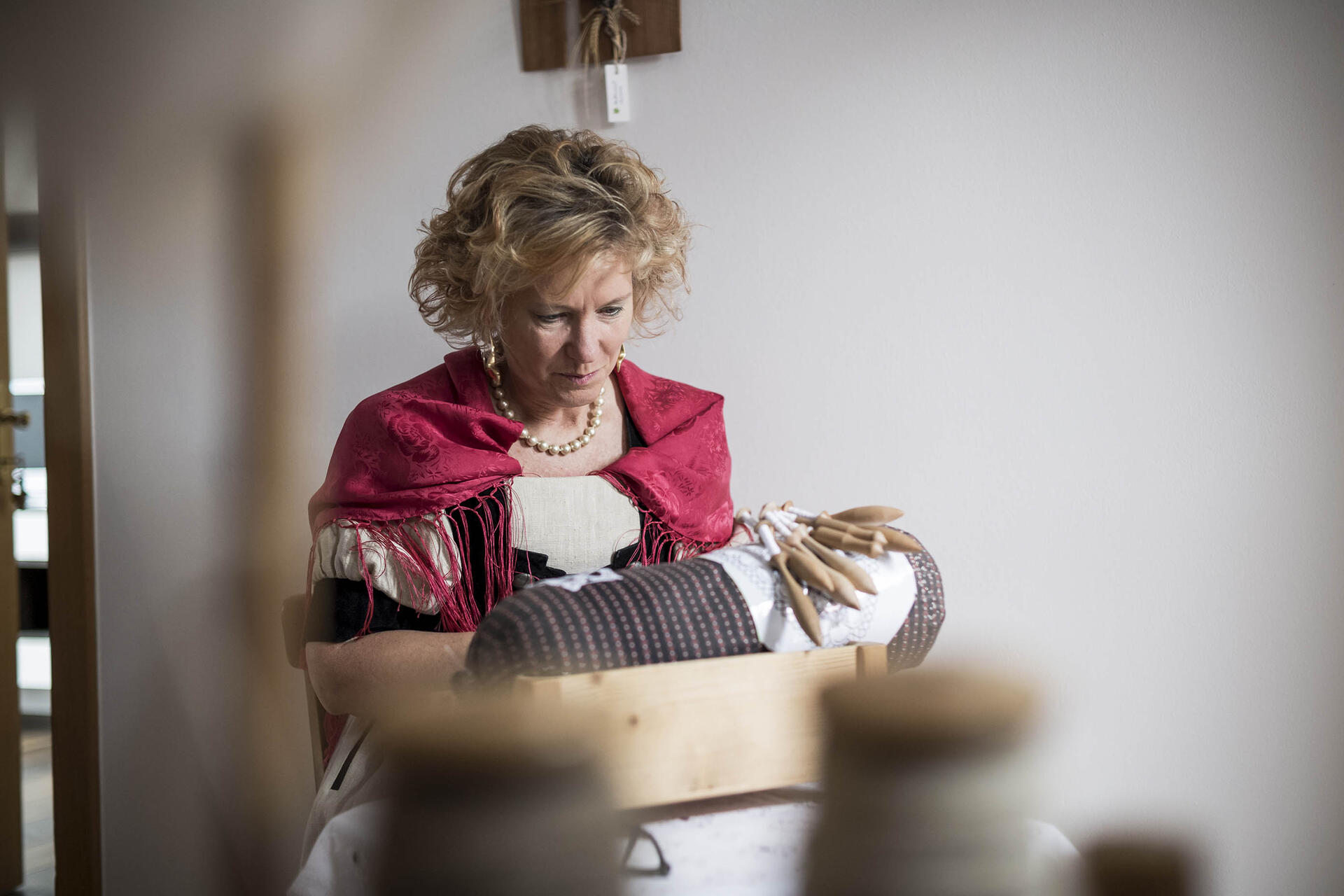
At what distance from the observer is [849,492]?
0.99 m

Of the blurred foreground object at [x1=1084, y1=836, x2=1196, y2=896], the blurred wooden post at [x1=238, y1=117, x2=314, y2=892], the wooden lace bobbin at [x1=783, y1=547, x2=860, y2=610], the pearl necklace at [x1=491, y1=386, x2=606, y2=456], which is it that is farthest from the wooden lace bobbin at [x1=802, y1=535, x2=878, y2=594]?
the pearl necklace at [x1=491, y1=386, x2=606, y2=456]

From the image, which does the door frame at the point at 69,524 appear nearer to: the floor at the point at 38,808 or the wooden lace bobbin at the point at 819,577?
the floor at the point at 38,808

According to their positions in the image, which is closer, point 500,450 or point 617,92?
point 500,450

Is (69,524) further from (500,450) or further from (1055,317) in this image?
(1055,317)

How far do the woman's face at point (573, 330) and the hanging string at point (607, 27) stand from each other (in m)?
0.37

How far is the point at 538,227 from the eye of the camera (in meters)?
0.68

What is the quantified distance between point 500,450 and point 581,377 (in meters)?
0.10

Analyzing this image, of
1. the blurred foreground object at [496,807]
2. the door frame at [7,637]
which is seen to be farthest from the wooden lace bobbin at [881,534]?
the door frame at [7,637]

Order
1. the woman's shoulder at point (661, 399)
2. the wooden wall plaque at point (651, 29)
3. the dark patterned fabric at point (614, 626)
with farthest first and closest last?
the wooden wall plaque at point (651, 29) → the woman's shoulder at point (661, 399) → the dark patterned fabric at point (614, 626)

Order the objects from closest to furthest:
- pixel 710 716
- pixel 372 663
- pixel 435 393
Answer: pixel 710 716, pixel 372 663, pixel 435 393

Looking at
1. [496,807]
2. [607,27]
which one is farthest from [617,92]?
[496,807]

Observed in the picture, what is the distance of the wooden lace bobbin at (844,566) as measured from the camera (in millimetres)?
443

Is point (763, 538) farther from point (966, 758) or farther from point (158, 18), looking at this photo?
point (158, 18)

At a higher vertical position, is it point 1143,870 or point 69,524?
point 69,524
